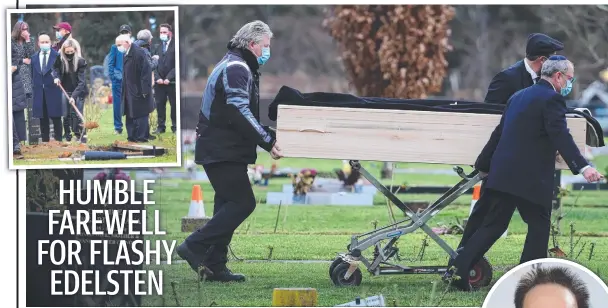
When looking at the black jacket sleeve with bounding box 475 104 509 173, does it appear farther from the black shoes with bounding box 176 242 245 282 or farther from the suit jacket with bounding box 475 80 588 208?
the black shoes with bounding box 176 242 245 282

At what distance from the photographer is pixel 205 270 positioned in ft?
35.8

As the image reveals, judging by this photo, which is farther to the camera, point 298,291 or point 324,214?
point 324,214

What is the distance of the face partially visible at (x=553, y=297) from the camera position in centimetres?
891

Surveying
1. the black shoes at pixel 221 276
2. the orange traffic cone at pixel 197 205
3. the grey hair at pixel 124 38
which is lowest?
the black shoes at pixel 221 276

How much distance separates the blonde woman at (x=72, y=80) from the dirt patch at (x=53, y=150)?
0.25 feet

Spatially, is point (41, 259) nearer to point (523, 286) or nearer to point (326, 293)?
point (326, 293)

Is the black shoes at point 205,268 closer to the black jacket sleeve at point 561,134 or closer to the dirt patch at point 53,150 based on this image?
the dirt patch at point 53,150

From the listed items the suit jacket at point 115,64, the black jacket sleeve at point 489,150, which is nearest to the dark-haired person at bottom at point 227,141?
the suit jacket at point 115,64

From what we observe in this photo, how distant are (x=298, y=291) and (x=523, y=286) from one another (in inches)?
63.0

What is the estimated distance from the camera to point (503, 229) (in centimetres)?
1038

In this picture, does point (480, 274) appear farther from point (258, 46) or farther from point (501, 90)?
point (258, 46)

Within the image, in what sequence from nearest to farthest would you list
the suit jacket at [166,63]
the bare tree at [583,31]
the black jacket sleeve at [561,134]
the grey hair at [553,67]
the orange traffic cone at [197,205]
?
the black jacket sleeve at [561,134] → the grey hair at [553,67] → the suit jacket at [166,63] → the orange traffic cone at [197,205] → the bare tree at [583,31]

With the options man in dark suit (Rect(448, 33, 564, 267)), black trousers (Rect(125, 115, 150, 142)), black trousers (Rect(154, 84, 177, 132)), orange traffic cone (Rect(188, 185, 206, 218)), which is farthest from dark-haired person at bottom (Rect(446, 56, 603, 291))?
orange traffic cone (Rect(188, 185, 206, 218))
